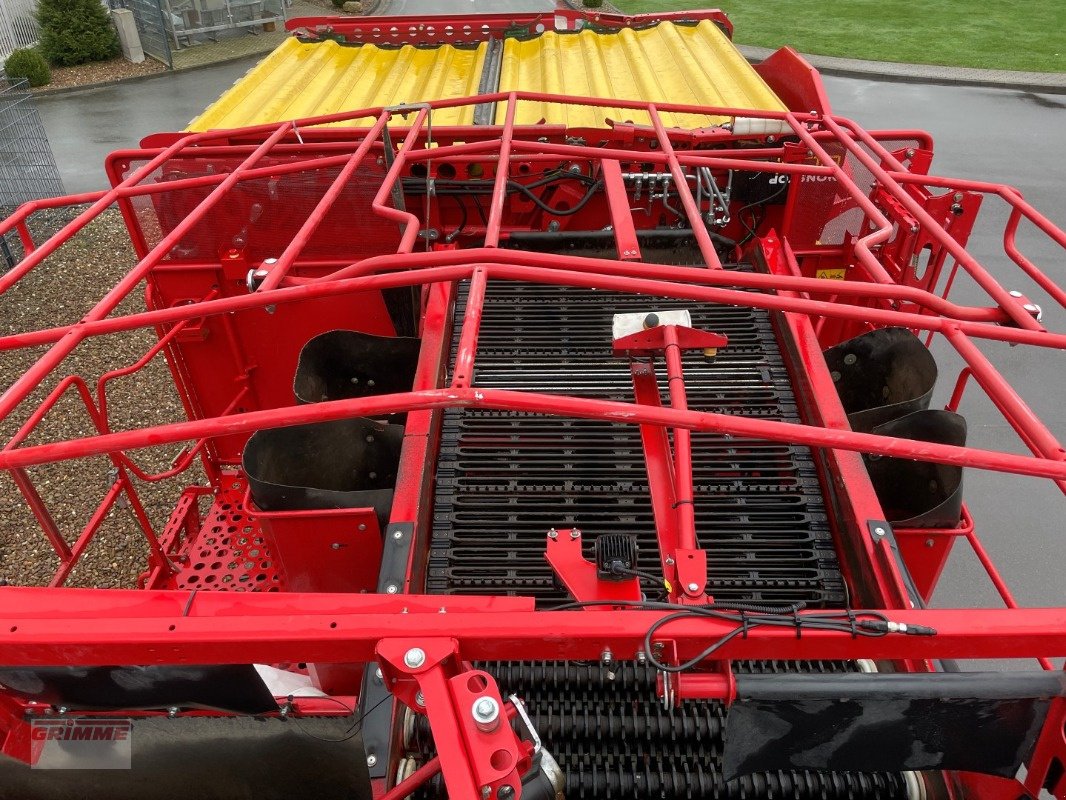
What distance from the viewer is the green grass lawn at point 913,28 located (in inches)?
587

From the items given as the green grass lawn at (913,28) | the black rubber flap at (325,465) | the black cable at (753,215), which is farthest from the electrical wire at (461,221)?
the green grass lawn at (913,28)

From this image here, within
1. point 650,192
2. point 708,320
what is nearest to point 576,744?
point 708,320

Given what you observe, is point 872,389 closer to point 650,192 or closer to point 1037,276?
point 1037,276

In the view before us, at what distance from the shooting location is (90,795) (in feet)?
7.14

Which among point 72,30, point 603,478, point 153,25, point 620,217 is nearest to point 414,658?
point 603,478

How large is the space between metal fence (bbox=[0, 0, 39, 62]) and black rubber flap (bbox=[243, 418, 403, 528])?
50.6 ft

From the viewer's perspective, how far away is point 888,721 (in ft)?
5.82

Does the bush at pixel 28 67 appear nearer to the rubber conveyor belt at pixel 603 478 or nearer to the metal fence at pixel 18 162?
the metal fence at pixel 18 162

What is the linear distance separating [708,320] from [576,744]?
7.65ft

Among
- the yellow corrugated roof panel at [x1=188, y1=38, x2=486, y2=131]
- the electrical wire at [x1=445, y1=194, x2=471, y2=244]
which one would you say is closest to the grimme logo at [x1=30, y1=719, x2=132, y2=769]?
the electrical wire at [x1=445, y1=194, x2=471, y2=244]

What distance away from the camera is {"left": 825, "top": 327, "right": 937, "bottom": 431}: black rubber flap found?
11.3ft

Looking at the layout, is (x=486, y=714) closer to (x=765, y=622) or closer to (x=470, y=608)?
(x=470, y=608)

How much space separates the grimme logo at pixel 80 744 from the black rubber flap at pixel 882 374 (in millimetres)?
3223

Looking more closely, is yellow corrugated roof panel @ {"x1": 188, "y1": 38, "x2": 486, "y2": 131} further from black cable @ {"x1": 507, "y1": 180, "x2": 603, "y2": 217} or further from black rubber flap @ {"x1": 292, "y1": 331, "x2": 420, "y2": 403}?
black rubber flap @ {"x1": 292, "y1": 331, "x2": 420, "y2": 403}
